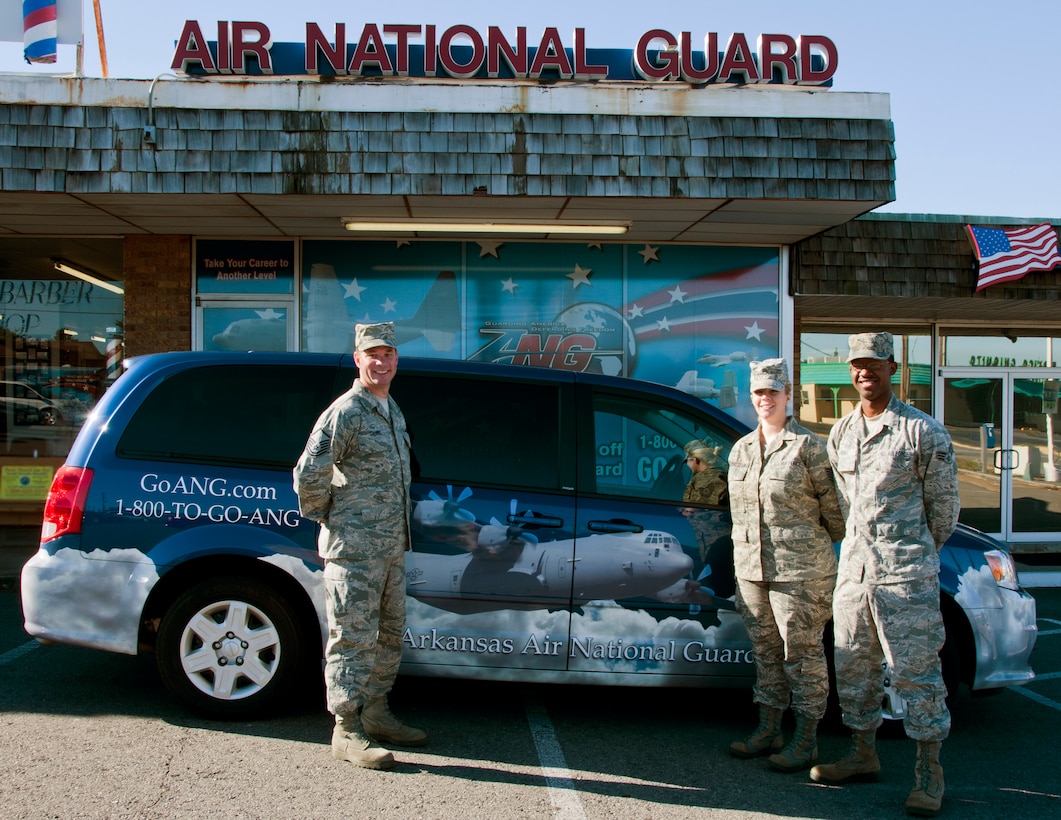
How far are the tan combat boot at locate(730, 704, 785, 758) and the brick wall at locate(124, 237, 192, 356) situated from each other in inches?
256

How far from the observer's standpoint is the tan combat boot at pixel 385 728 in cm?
420

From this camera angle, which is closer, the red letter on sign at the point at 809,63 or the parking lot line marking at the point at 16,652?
the parking lot line marking at the point at 16,652

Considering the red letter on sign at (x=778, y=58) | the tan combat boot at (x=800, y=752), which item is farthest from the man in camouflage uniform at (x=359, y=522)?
the red letter on sign at (x=778, y=58)

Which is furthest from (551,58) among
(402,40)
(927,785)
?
(927,785)

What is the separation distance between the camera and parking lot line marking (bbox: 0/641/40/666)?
550 cm

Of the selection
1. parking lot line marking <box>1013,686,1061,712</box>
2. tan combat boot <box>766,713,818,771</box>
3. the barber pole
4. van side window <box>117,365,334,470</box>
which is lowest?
parking lot line marking <box>1013,686,1061,712</box>

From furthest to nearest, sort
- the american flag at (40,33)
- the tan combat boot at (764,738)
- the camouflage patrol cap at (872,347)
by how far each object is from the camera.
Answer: the american flag at (40,33) → the tan combat boot at (764,738) → the camouflage patrol cap at (872,347)

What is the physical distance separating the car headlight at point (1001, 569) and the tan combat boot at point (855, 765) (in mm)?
1135

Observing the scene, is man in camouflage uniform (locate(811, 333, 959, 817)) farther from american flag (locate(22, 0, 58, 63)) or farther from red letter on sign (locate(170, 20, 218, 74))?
american flag (locate(22, 0, 58, 63))

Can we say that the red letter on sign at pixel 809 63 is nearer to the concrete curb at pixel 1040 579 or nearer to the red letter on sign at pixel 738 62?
the red letter on sign at pixel 738 62

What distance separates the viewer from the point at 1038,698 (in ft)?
17.2

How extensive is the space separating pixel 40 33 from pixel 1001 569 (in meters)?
8.11

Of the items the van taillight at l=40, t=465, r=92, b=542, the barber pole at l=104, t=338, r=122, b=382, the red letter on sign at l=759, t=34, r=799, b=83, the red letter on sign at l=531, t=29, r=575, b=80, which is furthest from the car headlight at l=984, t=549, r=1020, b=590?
the barber pole at l=104, t=338, r=122, b=382

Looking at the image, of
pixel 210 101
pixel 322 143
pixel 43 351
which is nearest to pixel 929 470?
pixel 322 143
